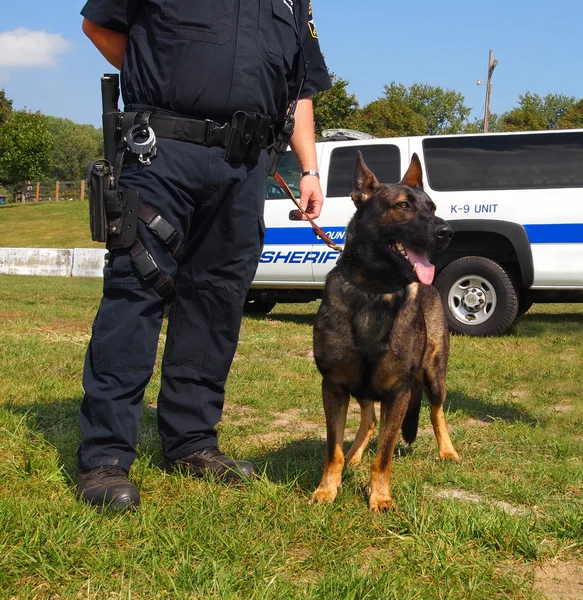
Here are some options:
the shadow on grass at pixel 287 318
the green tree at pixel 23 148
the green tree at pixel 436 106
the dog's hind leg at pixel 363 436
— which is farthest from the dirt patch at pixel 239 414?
the green tree at pixel 436 106

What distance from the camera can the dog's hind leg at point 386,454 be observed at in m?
2.82

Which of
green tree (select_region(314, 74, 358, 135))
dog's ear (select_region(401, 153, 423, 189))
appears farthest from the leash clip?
green tree (select_region(314, 74, 358, 135))

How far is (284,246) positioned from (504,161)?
2797 mm

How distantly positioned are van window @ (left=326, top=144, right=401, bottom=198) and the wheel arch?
1.02m

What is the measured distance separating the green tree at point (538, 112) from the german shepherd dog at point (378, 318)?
52.6m

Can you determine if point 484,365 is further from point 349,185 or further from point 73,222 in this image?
point 73,222

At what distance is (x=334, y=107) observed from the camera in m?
31.8

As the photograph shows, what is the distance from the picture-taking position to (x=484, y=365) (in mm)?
6441

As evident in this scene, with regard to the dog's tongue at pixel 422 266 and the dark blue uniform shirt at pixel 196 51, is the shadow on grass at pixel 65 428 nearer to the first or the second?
the dog's tongue at pixel 422 266

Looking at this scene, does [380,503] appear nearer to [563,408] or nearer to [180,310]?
[180,310]

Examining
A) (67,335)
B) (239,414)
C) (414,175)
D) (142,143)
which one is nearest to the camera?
(142,143)

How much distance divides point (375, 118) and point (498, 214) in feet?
151

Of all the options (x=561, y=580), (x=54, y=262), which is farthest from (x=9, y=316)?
(x=54, y=262)

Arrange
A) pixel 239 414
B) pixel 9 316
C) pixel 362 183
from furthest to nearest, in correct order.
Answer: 1. pixel 9 316
2. pixel 239 414
3. pixel 362 183
